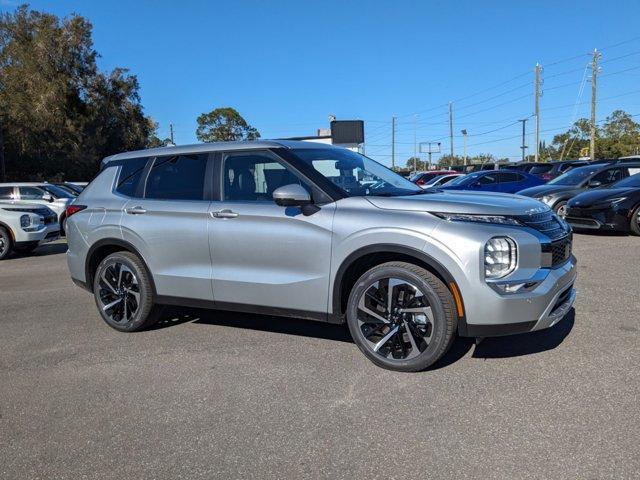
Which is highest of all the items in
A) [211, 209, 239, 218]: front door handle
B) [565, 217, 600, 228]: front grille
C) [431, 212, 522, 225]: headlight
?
[211, 209, 239, 218]: front door handle

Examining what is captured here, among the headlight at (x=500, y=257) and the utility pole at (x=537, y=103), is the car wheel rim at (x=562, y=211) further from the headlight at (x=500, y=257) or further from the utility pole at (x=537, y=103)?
the utility pole at (x=537, y=103)

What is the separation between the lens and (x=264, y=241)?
14.4ft

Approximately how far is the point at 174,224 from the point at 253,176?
0.85 metres

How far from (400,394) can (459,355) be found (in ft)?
2.86

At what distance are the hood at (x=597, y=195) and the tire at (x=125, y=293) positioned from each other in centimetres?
880

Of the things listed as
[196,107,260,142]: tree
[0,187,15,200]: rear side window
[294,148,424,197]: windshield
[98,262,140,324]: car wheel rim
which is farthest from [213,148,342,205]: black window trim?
[196,107,260,142]: tree

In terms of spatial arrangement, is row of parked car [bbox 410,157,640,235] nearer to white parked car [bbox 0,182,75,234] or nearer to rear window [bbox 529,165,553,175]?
rear window [bbox 529,165,553,175]

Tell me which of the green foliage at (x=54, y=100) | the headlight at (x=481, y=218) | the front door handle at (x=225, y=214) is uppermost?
the green foliage at (x=54, y=100)

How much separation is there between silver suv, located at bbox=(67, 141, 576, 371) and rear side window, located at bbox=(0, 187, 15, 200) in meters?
12.1

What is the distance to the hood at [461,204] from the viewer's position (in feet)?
12.6

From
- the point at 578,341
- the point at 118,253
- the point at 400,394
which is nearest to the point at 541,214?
the point at 578,341

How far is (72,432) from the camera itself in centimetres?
335

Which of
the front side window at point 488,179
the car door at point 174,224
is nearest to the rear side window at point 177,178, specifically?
the car door at point 174,224

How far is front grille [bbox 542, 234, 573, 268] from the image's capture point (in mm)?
3827
